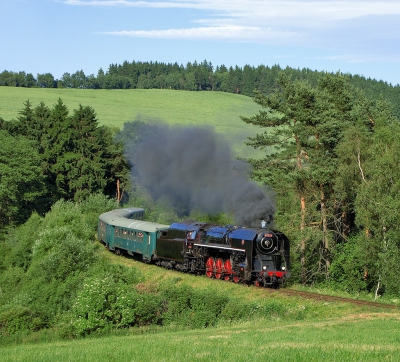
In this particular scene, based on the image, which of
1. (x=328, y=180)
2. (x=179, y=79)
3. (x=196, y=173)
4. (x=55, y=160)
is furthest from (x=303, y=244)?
(x=179, y=79)

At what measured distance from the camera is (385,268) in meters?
40.9

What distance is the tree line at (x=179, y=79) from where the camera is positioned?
505 ft

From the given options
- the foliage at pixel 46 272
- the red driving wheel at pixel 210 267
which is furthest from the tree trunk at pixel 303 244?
the foliage at pixel 46 272

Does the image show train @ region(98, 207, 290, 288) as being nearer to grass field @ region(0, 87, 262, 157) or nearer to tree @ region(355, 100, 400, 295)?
tree @ region(355, 100, 400, 295)

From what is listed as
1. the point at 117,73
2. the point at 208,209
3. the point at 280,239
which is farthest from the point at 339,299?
the point at 117,73

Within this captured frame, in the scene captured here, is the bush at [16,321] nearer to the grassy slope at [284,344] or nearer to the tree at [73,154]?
the grassy slope at [284,344]

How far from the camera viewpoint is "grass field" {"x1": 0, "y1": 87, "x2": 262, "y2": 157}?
381 ft

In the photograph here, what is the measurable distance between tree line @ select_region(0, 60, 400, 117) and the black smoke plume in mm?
79968

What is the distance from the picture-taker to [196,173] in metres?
54.4

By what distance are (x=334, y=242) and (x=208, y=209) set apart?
35.9ft

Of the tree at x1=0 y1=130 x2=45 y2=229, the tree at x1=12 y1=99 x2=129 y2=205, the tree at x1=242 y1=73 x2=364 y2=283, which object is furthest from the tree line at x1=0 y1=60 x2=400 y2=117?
the tree at x1=242 y1=73 x2=364 y2=283

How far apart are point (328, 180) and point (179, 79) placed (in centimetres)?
12624

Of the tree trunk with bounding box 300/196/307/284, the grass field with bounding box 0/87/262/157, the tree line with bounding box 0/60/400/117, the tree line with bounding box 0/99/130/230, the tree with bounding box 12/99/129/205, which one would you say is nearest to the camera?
the tree trunk with bounding box 300/196/307/284

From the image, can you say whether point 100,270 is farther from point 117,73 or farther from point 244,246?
point 117,73
